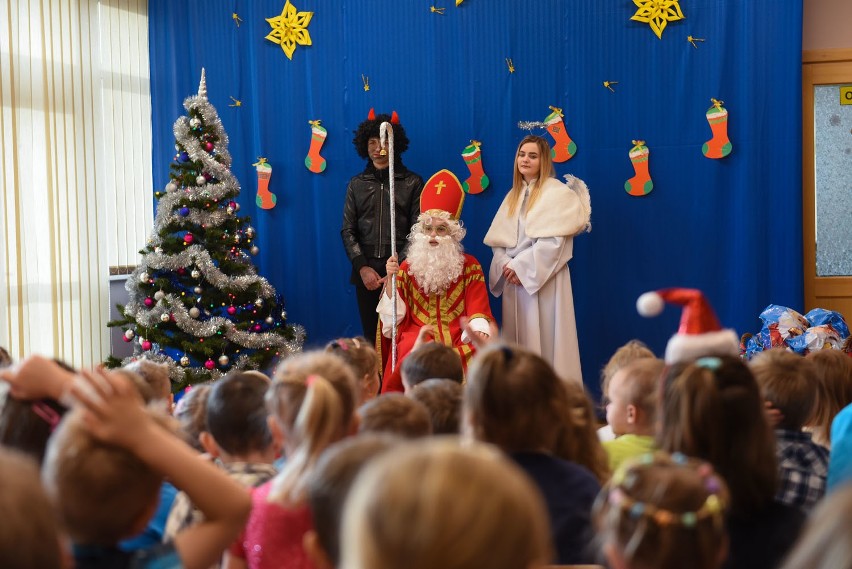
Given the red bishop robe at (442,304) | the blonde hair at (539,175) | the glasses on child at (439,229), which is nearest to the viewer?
the red bishop robe at (442,304)

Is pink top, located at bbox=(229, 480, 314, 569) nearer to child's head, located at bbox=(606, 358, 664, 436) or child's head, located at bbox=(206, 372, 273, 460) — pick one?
child's head, located at bbox=(206, 372, 273, 460)

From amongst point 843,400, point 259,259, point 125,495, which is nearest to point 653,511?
point 125,495

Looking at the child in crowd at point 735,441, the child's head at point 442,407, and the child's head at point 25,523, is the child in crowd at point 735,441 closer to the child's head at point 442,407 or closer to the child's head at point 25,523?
the child's head at point 442,407

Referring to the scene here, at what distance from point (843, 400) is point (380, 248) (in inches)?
137

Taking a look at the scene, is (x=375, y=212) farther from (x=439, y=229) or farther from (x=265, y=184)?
(x=265, y=184)

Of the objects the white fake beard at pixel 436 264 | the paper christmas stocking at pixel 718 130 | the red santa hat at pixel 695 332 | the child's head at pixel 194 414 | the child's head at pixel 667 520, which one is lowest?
the child's head at pixel 194 414

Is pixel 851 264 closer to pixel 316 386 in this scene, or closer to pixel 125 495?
pixel 316 386

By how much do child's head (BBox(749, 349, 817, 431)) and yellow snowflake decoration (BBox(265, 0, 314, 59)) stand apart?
497cm

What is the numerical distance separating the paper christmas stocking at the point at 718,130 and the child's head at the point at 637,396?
3689mm

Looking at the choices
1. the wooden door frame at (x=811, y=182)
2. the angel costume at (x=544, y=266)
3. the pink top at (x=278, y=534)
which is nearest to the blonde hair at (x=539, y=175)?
the angel costume at (x=544, y=266)

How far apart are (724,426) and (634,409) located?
80 centimetres

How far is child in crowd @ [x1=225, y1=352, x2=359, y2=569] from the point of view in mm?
1757

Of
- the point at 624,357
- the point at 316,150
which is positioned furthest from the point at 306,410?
the point at 316,150

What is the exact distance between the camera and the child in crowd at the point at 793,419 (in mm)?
2234
